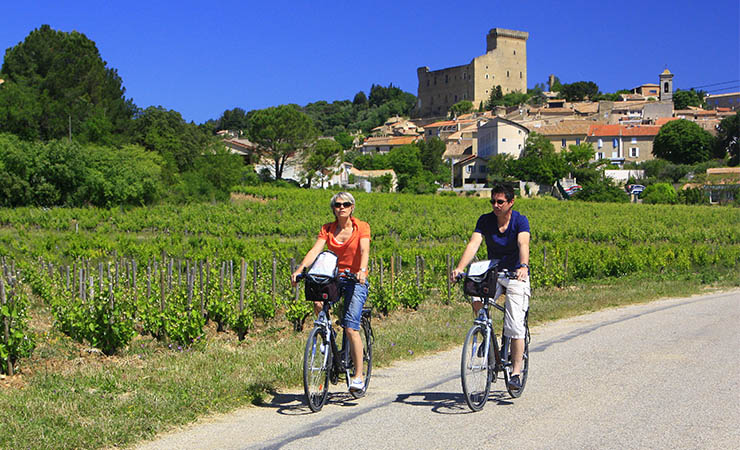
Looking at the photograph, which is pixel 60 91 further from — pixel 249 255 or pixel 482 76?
pixel 482 76

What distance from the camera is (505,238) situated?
260 inches

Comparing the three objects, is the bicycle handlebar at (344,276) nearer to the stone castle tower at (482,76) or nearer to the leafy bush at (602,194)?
the leafy bush at (602,194)

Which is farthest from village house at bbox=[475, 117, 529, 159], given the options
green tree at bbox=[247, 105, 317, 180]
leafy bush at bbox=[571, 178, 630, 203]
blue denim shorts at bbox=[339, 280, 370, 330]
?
blue denim shorts at bbox=[339, 280, 370, 330]

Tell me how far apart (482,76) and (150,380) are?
16753 centimetres

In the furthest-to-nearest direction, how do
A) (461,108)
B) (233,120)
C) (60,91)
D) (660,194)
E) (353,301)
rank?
(233,120)
(461,108)
(660,194)
(60,91)
(353,301)

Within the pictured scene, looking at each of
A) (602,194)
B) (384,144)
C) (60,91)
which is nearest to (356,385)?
(60,91)

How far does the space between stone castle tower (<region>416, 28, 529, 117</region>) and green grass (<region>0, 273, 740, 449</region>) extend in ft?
524

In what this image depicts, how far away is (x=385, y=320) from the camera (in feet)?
43.4

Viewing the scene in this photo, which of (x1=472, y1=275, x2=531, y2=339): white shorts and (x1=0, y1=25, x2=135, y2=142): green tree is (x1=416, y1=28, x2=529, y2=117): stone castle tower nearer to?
(x1=0, y1=25, x2=135, y2=142): green tree

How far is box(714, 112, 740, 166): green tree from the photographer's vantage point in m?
96.8

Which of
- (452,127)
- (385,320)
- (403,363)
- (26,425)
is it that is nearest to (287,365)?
(403,363)

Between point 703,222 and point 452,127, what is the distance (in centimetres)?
8911

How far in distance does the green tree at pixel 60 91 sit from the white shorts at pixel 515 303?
190ft

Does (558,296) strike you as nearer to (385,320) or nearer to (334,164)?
(385,320)
